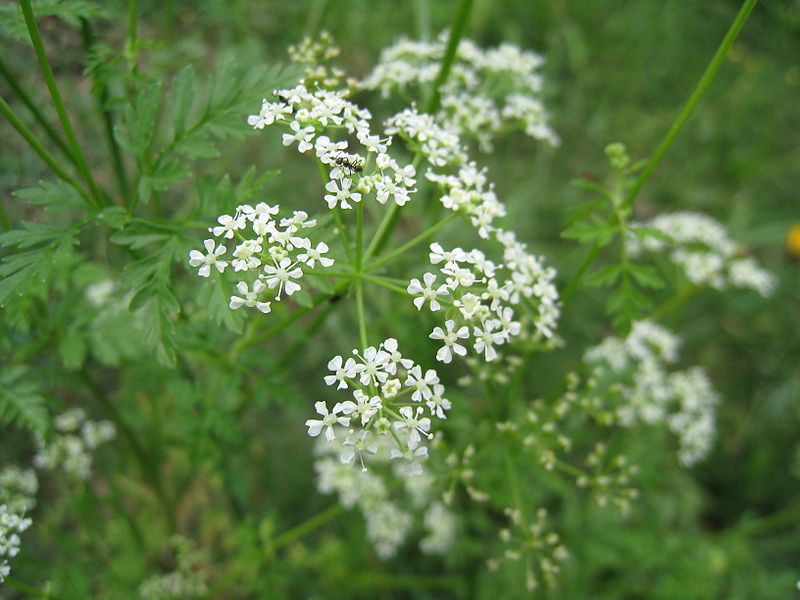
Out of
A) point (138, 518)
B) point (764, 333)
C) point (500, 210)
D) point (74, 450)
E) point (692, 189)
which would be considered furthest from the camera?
point (692, 189)

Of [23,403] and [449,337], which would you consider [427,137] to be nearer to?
[449,337]

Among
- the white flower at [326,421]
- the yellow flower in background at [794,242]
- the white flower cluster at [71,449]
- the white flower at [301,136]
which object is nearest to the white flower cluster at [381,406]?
the white flower at [326,421]

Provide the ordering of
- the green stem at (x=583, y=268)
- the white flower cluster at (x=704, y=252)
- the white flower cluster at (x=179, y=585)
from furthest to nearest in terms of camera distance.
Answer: the white flower cluster at (x=704, y=252) → the white flower cluster at (x=179, y=585) → the green stem at (x=583, y=268)

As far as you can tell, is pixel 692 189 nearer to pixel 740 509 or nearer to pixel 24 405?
pixel 740 509

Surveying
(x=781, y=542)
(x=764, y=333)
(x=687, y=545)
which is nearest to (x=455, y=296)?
(x=687, y=545)

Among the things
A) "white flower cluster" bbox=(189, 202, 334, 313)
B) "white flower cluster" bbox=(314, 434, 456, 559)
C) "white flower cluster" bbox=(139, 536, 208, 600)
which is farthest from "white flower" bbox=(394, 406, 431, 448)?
"white flower cluster" bbox=(139, 536, 208, 600)

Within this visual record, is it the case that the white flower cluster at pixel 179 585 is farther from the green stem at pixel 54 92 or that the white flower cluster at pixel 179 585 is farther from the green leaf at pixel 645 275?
the green leaf at pixel 645 275
